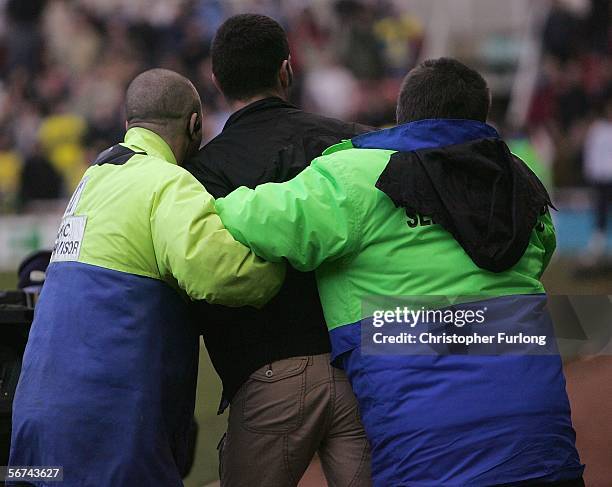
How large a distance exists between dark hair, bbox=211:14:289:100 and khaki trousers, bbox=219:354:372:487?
0.87 metres

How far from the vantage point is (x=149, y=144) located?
10.8 feet

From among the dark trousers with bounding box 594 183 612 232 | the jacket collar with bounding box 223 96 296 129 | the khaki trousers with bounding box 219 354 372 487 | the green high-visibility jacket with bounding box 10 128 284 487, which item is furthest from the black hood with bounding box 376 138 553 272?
the dark trousers with bounding box 594 183 612 232

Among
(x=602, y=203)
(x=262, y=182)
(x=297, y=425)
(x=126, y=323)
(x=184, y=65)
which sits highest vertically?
(x=262, y=182)

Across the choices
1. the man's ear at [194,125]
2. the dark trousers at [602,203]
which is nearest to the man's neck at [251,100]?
the man's ear at [194,125]

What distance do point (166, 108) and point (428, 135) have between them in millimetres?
875

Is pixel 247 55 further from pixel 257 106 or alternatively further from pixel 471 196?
pixel 471 196

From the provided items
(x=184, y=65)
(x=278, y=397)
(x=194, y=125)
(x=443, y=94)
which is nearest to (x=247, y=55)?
(x=194, y=125)

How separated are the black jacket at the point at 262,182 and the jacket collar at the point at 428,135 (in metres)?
0.38

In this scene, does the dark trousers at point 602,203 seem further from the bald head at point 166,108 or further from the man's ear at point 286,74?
the bald head at point 166,108

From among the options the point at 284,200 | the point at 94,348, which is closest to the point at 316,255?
the point at 284,200

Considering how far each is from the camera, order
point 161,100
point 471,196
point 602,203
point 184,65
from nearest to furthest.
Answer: point 471,196 → point 161,100 → point 602,203 → point 184,65

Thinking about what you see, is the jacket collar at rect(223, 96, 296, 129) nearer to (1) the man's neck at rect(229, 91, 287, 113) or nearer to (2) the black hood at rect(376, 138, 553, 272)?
(1) the man's neck at rect(229, 91, 287, 113)

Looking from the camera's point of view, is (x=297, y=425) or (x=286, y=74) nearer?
(x=297, y=425)

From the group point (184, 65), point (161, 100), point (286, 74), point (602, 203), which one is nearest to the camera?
point (161, 100)
